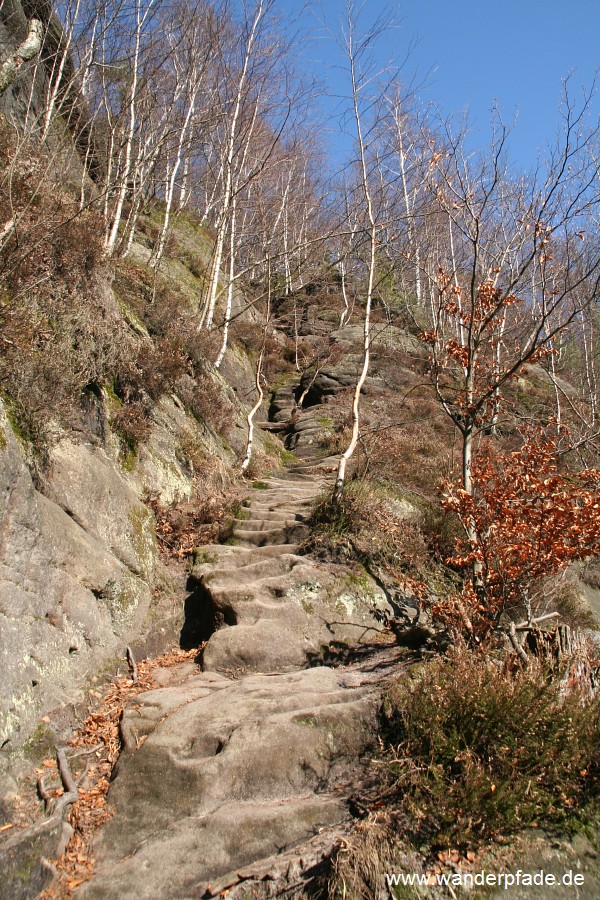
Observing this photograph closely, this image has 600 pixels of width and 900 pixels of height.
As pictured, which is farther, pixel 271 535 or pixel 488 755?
pixel 271 535

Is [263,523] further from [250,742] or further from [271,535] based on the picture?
[250,742]

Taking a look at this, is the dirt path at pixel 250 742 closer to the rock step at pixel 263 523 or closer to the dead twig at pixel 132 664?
the dead twig at pixel 132 664

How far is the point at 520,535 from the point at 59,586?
420 cm

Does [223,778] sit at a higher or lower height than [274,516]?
lower

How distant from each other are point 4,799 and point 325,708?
7.27 ft

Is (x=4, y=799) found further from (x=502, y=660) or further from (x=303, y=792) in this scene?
(x=502, y=660)

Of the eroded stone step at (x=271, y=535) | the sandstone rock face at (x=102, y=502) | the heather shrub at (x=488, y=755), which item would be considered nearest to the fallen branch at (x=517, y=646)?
the heather shrub at (x=488, y=755)

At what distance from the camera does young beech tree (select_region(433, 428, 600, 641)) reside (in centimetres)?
459

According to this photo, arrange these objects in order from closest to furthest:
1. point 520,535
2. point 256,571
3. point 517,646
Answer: point 517,646 < point 520,535 < point 256,571

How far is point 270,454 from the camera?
1235 centimetres

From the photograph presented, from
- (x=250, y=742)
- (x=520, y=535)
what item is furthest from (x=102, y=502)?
(x=520, y=535)

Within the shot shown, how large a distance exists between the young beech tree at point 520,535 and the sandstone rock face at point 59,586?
3.20 m

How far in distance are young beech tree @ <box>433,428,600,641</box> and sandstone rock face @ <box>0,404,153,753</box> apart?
3.20m

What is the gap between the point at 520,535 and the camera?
484cm
